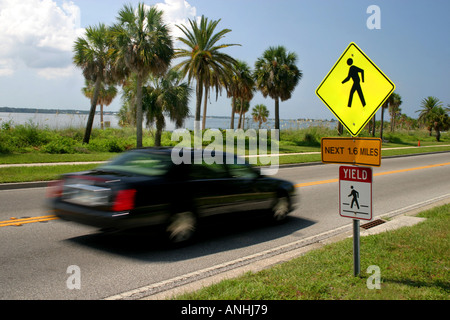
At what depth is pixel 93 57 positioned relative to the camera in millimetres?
26938

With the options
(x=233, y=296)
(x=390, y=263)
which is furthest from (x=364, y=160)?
(x=233, y=296)

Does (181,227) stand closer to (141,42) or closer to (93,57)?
(141,42)

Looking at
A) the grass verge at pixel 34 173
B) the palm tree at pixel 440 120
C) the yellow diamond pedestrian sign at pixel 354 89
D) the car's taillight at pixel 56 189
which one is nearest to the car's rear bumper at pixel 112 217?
the car's taillight at pixel 56 189

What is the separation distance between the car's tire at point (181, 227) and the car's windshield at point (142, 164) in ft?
2.32

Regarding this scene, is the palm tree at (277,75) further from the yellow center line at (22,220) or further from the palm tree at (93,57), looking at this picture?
the yellow center line at (22,220)

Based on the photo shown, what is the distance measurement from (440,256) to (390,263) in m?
0.79

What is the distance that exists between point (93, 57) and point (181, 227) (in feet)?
79.2

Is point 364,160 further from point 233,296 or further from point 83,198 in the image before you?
point 83,198

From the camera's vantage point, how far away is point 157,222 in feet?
18.1

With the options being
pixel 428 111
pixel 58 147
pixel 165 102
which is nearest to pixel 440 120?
pixel 428 111

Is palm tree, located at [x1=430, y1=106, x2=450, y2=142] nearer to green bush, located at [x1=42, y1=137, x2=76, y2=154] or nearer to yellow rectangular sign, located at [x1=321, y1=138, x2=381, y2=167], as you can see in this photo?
green bush, located at [x1=42, y1=137, x2=76, y2=154]

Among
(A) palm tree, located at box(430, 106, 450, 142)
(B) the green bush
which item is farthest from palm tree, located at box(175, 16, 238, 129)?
(A) palm tree, located at box(430, 106, 450, 142)

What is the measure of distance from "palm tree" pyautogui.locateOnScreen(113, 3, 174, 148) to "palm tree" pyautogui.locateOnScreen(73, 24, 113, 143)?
115 inches

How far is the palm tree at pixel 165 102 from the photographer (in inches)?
1031
